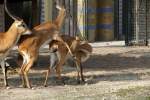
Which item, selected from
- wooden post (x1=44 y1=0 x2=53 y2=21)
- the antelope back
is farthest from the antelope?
wooden post (x1=44 y1=0 x2=53 y2=21)

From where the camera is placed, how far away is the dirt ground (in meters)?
12.2

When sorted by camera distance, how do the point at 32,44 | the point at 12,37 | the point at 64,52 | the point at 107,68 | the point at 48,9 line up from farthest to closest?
the point at 48,9 → the point at 107,68 → the point at 64,52 → the point at 32,44 → the point at 12,37

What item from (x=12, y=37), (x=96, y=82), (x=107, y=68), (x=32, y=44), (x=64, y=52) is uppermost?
(x=12, y=37)

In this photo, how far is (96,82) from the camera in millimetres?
→ 14367

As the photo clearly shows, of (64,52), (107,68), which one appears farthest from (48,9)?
(64,52)

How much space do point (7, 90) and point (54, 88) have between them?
1.08 meters

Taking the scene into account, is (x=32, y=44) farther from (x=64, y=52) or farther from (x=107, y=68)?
(x=107, y=68)

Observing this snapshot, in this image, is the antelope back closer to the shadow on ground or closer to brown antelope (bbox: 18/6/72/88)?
brown antelope (bbox: 18/6/72/88)

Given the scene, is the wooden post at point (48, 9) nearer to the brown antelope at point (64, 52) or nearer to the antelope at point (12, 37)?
the brown antelope at point (64, 52)

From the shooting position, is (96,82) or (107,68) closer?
(96,82)

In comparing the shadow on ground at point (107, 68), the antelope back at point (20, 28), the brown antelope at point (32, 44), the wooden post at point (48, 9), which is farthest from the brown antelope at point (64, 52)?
the wooden post at point (48, 9)

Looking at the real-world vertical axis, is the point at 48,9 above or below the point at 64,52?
below

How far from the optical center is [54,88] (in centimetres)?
1345

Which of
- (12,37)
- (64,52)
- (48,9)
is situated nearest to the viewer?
(12,37)
